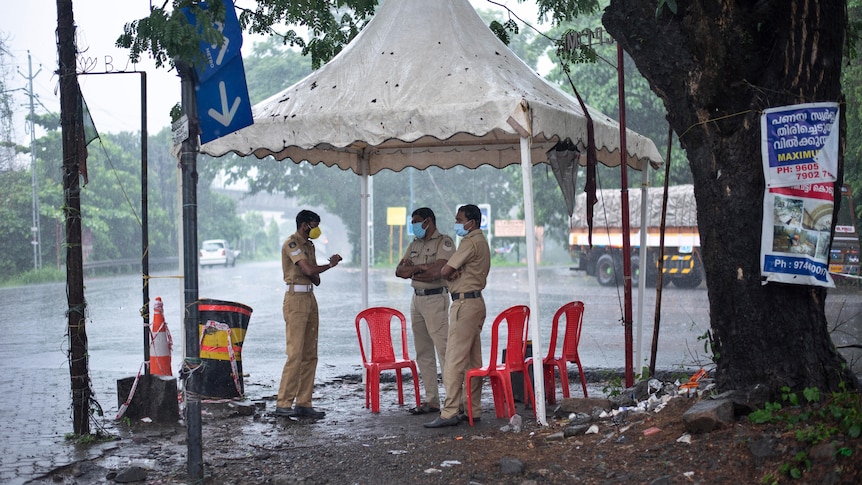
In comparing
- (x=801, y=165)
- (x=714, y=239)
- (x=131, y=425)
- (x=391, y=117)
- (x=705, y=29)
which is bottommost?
(x=131, y=425)

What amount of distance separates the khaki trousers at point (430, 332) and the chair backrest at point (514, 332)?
0.51 meters

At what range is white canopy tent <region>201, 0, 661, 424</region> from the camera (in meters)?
7.09

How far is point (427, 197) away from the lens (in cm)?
5000

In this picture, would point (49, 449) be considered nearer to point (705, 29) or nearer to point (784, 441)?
point (784, 441)

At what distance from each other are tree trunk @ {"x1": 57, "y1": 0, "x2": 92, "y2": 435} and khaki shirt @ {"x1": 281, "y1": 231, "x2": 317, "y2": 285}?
185 cm

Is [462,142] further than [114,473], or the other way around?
[462,142]

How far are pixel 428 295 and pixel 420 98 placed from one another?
188cm

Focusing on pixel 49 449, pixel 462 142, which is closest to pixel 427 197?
pixel 462 142

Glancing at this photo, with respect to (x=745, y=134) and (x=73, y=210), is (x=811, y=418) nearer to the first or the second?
(x=745, y=134)

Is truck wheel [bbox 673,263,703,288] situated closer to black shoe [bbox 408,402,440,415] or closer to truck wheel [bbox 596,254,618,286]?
truck wheel [bbox 596,254,618,286]

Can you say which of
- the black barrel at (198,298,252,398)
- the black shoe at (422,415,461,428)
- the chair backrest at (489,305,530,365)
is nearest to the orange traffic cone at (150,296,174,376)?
the black barrel at (198,298,252,398)

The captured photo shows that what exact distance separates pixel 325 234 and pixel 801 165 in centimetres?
7286

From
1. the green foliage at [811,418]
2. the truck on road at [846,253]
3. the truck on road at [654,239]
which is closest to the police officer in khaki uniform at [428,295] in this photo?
the green foliage at [811,418]

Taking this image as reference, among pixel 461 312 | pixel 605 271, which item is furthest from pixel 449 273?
pixel 605 271
